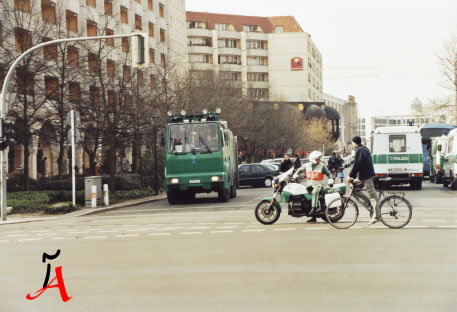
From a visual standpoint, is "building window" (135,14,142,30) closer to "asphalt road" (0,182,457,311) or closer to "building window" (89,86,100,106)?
"building window" (89,86,100,106)

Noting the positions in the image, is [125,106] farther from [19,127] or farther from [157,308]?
[157,308]

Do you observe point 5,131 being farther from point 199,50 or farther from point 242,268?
point 199,50

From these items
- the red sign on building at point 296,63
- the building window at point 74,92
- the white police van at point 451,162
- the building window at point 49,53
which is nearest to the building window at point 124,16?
the building window at point 49,53

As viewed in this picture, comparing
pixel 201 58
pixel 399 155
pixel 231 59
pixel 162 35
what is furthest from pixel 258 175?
pixel 231 59

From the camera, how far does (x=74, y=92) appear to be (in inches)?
1305

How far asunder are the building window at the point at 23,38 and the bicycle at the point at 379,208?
62.7 feet

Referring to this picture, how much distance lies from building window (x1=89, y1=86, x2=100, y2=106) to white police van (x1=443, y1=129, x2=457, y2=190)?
52.7 feet

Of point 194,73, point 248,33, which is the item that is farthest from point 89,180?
point 248,33

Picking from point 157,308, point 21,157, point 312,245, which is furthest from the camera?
point 21,157

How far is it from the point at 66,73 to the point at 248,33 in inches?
3773

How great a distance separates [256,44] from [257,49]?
1241 millimetres

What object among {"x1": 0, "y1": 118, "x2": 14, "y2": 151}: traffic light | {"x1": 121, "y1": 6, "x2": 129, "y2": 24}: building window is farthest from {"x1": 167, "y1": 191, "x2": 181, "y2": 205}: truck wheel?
{"x1": 121, "y1": 6, "x2": 129, "y2": 24}: building window

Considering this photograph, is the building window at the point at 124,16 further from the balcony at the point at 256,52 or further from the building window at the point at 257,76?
the balcony at the point at 256,52

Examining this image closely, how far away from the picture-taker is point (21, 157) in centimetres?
4997
